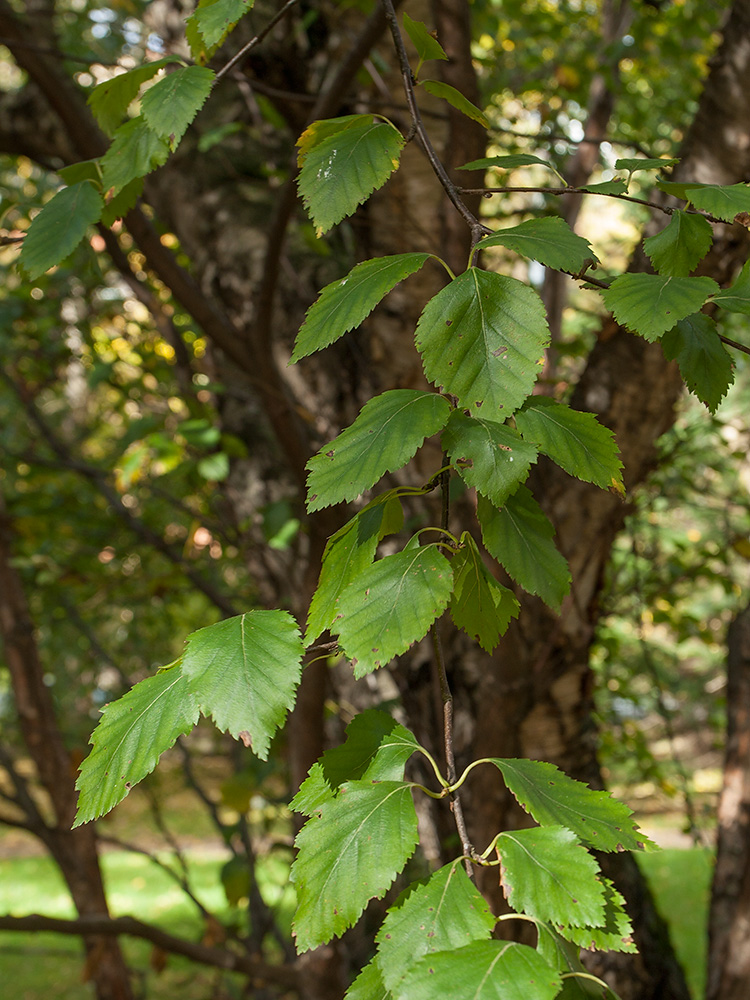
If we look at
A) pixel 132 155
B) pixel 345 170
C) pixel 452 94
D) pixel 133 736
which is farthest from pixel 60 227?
pixel 133 736

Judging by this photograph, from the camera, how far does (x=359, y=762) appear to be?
0.69 m

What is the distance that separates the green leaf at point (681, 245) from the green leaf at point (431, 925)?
57cm

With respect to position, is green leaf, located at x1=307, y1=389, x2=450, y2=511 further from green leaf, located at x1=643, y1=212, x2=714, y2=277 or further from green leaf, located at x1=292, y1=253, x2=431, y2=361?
green leaf, located at x1=643, y1=212, x2=714, y2=277

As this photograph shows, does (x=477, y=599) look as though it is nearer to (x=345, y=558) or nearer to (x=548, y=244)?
(x=345, y=558)

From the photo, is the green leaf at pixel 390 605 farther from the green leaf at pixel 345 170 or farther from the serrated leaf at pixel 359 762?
the green leaf at pixel 345 170

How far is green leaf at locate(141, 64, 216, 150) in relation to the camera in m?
0.84

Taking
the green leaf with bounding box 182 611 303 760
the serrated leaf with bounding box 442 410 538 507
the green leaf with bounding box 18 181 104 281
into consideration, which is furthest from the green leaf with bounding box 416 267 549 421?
the green leaf with bounding box 18 181 104 281

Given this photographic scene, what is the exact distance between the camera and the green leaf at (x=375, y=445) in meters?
0.64

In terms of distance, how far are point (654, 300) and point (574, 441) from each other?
0.48ft

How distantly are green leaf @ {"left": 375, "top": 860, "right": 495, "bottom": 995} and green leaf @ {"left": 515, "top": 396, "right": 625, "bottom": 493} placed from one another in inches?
13.0

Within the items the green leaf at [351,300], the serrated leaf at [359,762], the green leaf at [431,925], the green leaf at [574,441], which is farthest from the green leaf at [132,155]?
the green leaf at [431,925]

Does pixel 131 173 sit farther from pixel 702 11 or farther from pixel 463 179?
pixel 702 11

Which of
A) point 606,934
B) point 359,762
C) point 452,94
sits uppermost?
point 452,94

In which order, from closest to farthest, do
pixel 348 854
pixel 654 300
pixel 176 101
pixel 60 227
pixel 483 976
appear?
pixel 483 976, pixel 348 854, pixel 654 300, pixel 176 101, pixel 60 227
